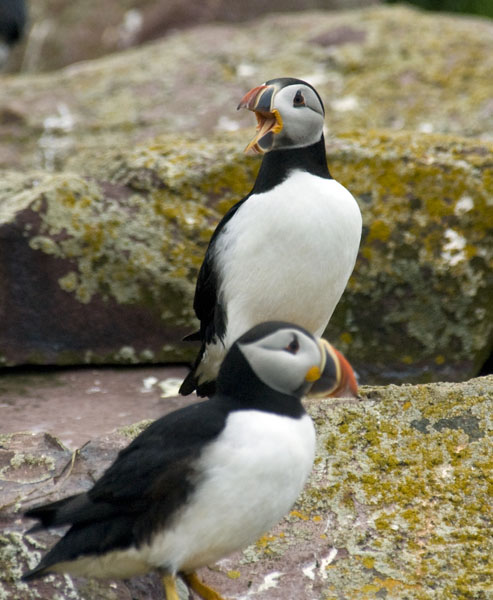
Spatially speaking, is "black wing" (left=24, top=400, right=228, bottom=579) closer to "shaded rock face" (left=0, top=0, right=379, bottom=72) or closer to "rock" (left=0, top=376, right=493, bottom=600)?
"rock" (left=0, top=376, right=493, bottom=600)

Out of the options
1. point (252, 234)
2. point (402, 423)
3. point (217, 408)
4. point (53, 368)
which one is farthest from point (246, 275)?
point (53, 368)

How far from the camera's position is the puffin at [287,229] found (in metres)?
4.14

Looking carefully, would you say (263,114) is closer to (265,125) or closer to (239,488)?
(265,125)

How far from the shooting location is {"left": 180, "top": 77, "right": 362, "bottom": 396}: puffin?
4137 millimetres

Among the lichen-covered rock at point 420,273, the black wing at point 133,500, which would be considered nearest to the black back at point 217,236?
the lichen-covered rock at point 420,273

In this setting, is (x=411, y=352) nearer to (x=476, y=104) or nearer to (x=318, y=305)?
(x=318, y=305)

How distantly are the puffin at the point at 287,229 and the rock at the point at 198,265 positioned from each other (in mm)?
1105

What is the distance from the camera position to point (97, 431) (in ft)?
15.2

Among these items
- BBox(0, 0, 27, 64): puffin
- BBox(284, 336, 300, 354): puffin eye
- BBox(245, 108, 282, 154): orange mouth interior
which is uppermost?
BBox(245, 108, 282, 154): orange mouth interior

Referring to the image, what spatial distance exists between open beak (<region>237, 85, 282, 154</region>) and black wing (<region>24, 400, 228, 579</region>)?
147 cm

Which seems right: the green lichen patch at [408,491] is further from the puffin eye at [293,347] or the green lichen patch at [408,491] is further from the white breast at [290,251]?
the puffin eye at [293,347]

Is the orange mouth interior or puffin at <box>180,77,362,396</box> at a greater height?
the orange mouth interior

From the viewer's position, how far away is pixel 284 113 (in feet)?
13.7

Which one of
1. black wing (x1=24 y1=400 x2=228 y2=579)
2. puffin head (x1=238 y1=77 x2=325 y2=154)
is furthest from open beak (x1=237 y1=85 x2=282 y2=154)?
black wing (x1=24 y1=400 x2=228 y2=579)
